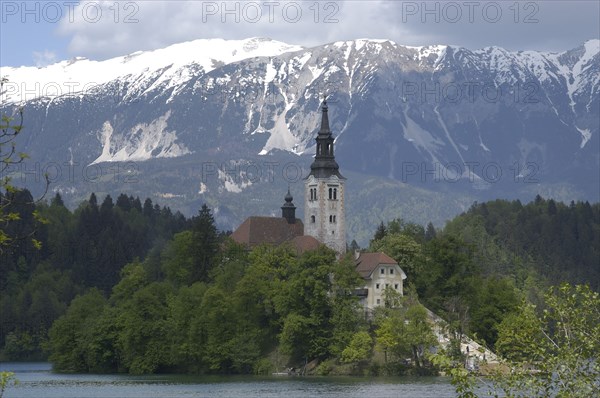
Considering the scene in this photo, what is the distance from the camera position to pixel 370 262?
12962 centimetres

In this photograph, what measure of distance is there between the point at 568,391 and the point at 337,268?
8838 centimetres

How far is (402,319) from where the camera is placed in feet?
383

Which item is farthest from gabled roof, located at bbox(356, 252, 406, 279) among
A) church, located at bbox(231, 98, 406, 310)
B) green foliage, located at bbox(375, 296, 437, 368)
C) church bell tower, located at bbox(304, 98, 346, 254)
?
church bell tower, located at bbox(304, 98, 346, 254)

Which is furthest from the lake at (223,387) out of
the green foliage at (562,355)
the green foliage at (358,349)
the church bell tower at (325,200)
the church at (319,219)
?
the green foliage at (562,355)

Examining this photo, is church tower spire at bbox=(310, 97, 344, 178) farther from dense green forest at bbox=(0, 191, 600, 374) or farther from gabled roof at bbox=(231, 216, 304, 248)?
dense green forest at bbox=(0, 191, 600, 374)

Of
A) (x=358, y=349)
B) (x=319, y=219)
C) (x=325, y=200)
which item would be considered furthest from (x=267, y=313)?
(x=325, y=200)

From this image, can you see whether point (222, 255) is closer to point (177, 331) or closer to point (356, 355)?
point (177, 331)

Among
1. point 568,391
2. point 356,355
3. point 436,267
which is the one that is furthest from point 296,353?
point 568,391

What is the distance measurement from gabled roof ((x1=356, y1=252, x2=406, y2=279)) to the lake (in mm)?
18308

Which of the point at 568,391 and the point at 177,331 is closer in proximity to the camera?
the point at 568,391

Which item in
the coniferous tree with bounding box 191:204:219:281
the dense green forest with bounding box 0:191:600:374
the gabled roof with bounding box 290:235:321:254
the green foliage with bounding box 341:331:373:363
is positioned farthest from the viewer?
the gabled roof with bounding box 290:235:321:254

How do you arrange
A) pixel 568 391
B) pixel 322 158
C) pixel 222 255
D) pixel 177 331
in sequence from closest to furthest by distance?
pixel 568 391
pixel 177 331
pixel 222 255
pixel 322 158

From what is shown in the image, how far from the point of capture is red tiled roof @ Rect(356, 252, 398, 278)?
12825 centimetres

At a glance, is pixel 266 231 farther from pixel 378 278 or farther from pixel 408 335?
pixel 408 335
